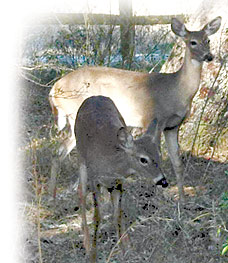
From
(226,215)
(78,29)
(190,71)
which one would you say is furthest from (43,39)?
(226,215)

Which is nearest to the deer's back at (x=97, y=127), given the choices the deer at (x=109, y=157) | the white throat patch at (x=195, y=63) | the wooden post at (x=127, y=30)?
the deer at (x=109, y=157)

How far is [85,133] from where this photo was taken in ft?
19.3

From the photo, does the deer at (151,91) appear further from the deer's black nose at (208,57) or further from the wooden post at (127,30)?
the wooden post at (127,30)

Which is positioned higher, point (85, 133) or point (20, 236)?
point (85, 133)

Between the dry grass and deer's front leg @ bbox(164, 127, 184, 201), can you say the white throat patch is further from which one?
deer's front leg @ bbox(164, 127, 184, 201)

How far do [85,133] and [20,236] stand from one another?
101 cm

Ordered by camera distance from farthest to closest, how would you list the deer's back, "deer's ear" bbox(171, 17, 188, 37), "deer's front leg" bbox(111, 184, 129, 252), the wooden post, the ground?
the wooden post → "deer's ear" bbox(171, 17, 188, 37) → the deer's back → "deer's front leg" bbox(111, 184, 129, 252) → the ground

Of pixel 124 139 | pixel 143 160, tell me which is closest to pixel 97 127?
pixel 124 139

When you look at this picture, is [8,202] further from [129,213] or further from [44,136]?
[44,136]

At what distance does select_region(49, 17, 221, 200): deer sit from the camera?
733 cm

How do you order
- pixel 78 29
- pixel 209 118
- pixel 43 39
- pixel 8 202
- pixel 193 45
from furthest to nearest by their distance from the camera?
pixel 43 39, pixel 78 29, pixel 209 118, pixel 193 45, pixel 8 202

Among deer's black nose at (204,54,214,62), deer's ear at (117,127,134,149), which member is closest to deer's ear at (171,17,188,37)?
deer's black nose at (204,54,214,62)

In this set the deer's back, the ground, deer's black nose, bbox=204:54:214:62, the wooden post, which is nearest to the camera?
the ground

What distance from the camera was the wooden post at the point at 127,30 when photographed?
9375 mm
